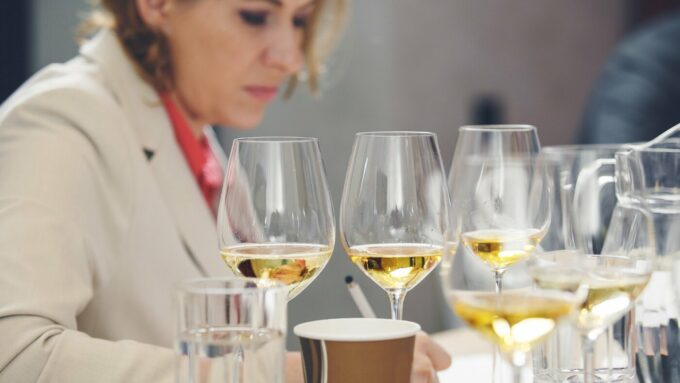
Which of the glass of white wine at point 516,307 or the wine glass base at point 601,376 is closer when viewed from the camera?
the glass of white wine at point 516,307

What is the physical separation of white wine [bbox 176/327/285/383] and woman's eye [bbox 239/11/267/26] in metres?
1.03

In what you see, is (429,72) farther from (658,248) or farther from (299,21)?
(658,248)

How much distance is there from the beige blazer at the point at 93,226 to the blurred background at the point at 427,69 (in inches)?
73.8

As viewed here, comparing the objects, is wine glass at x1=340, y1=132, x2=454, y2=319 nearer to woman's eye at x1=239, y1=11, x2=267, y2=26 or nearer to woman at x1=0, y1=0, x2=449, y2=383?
woman at x1=0, y1=0, x2=449, y2=383

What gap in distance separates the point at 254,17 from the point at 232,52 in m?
0.07

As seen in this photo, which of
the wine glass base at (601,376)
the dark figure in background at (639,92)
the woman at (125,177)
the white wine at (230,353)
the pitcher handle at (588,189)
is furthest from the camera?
the dark figure in background at (639,92)

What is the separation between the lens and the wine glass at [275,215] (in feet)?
3.07

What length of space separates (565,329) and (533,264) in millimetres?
259

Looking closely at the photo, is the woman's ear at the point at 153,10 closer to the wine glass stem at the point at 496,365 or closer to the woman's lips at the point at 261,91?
the woman's lips at the point at 261,91

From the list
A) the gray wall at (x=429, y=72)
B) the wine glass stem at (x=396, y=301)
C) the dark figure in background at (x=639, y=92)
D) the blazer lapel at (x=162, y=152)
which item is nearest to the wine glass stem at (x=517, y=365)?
the wine glass stem at (x=396, y=301)

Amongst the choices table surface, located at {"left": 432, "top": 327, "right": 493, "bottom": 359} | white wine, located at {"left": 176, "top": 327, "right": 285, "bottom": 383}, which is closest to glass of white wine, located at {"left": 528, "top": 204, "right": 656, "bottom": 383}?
white wine, located at {"left": 176, "top": 327, "right": 285, "bottom": 383}

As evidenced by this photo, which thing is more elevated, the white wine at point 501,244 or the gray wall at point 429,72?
the gray wall at point 429,72

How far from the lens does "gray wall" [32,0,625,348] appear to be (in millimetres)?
4031

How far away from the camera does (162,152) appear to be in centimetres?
166
